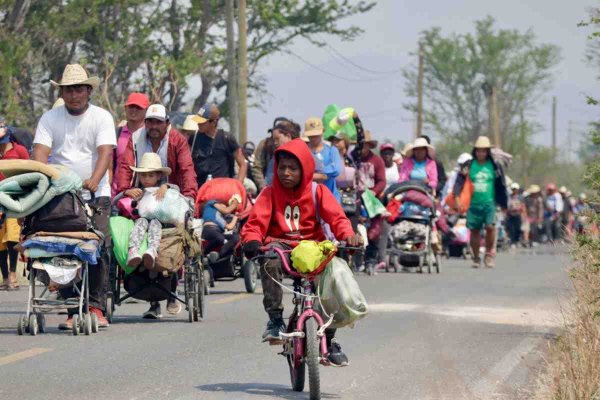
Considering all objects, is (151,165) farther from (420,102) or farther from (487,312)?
(420,102)

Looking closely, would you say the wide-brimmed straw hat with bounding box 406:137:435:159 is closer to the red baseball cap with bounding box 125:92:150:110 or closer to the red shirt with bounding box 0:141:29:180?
the red shirt with bounding box 0:141:29:180

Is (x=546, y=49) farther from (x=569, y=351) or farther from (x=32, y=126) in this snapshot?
(x=569, y=351)

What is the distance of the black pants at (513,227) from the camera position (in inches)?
1817

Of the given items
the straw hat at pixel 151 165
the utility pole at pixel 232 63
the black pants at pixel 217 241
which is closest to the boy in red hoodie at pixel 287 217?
→ the straw hat at pixel 151 165

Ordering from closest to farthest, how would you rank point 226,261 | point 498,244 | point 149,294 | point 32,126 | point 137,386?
point 137,386 < point 149,294 < point 226,261 < point 32,126 < point 498,244

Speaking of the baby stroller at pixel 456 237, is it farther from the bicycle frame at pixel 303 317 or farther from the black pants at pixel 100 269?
the bicycle frame at pixel 303 317

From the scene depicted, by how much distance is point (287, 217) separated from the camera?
1086cm

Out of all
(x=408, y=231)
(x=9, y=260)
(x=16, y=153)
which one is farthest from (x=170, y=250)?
(x=408, y=231)

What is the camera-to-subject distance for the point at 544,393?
31.7ft

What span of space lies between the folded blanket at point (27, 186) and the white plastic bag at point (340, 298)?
3.63 m

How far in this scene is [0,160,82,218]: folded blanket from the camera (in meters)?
13.0

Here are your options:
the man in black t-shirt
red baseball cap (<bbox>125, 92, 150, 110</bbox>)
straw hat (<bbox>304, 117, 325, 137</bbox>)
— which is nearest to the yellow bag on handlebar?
red baseball cap (<bbox>125, 92, 150, 110</bbox>)

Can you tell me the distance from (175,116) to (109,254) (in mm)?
8264

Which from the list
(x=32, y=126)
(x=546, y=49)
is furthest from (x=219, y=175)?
(x=546, y=49)
